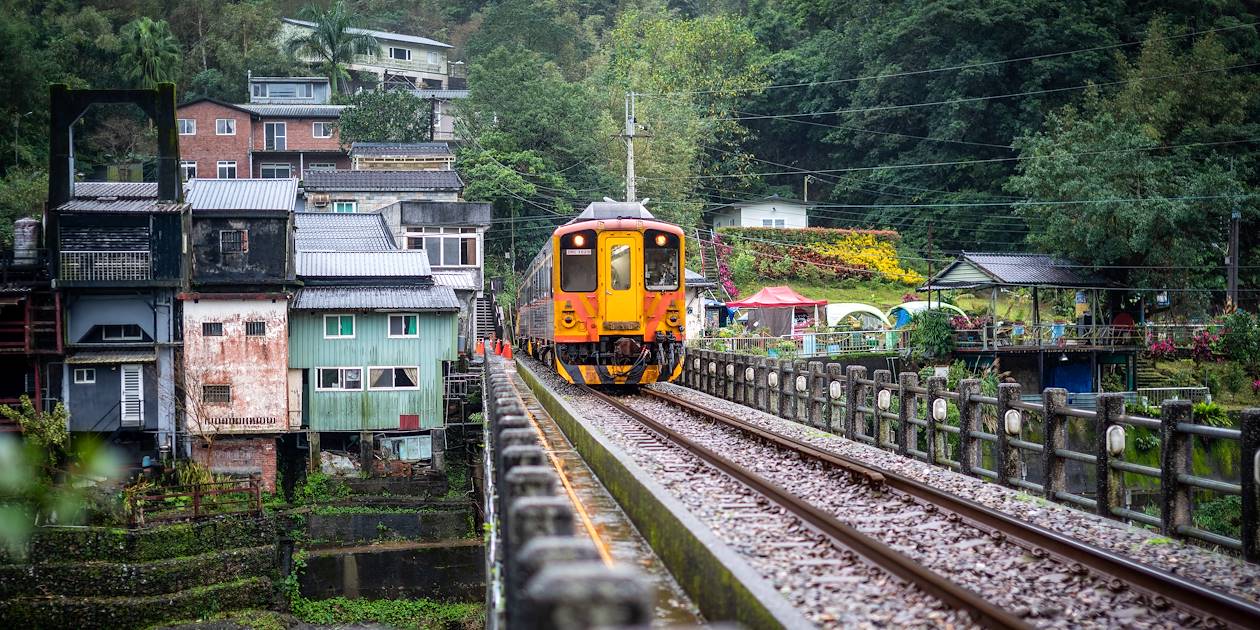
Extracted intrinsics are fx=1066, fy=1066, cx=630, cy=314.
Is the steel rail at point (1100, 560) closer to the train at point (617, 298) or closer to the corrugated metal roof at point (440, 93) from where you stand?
the train at point (617, 298)

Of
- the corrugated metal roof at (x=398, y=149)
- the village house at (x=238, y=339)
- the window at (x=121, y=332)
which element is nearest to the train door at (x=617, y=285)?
the village house at (x=238, y=339)

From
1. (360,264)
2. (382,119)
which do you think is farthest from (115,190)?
(382,119)

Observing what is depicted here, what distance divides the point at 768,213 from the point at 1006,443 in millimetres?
39906

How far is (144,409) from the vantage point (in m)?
23.9

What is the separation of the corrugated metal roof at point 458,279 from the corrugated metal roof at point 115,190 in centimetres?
878

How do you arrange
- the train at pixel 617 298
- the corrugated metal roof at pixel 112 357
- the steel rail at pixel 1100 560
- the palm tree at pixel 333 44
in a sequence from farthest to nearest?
the palm tree at pixel 333 44 < the corrugated metal roof at pixel 112 357 < the train at pixel 617 298 < the steel rail at pixel 1100 560

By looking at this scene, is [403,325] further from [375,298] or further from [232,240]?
[232,240]

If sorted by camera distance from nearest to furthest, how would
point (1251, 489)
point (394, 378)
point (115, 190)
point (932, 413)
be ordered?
point (1251, 489) < point (932, 413) < point (394, 378) < point (115, 190)

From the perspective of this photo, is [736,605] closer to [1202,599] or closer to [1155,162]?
[1202,599]

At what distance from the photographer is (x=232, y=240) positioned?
25156 mm

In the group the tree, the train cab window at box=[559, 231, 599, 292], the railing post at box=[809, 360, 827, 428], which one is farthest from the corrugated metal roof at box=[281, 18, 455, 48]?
the railing post at box=[809, 360, 827, 428]

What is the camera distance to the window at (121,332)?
24.0m

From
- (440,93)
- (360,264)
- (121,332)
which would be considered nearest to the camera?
(121,332)

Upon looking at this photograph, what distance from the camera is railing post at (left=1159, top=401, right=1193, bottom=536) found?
741 cm
